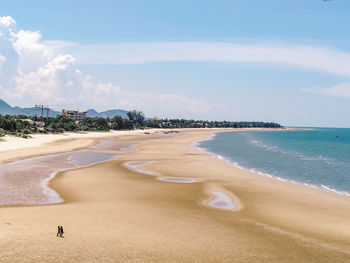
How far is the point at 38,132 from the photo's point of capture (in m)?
110

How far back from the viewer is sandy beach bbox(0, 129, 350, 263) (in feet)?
49.1

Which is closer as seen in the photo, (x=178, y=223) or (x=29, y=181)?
(x=178, y=223)

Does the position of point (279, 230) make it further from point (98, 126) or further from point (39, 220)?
point (98, 126)

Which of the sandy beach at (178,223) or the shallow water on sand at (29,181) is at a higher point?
the shallow water on sand at (29,181)

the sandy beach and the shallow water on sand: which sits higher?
the shallow water on sand

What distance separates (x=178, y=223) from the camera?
64.5 ft

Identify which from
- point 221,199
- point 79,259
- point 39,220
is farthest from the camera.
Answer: point 221,199

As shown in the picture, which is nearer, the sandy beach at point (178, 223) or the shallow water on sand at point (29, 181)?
the sandy beach at point (178, 223)

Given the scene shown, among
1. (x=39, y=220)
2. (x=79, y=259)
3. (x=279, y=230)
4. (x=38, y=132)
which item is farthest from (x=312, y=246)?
(x=38, y=132)

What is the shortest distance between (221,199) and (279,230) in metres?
8.30

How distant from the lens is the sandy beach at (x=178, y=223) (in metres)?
15.0

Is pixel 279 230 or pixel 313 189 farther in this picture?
pixel 313 189

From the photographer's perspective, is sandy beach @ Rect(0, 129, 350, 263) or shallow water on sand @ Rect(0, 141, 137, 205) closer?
sandy beach @ Rect(0, 129, 350, 263)

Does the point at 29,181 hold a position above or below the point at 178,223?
above
